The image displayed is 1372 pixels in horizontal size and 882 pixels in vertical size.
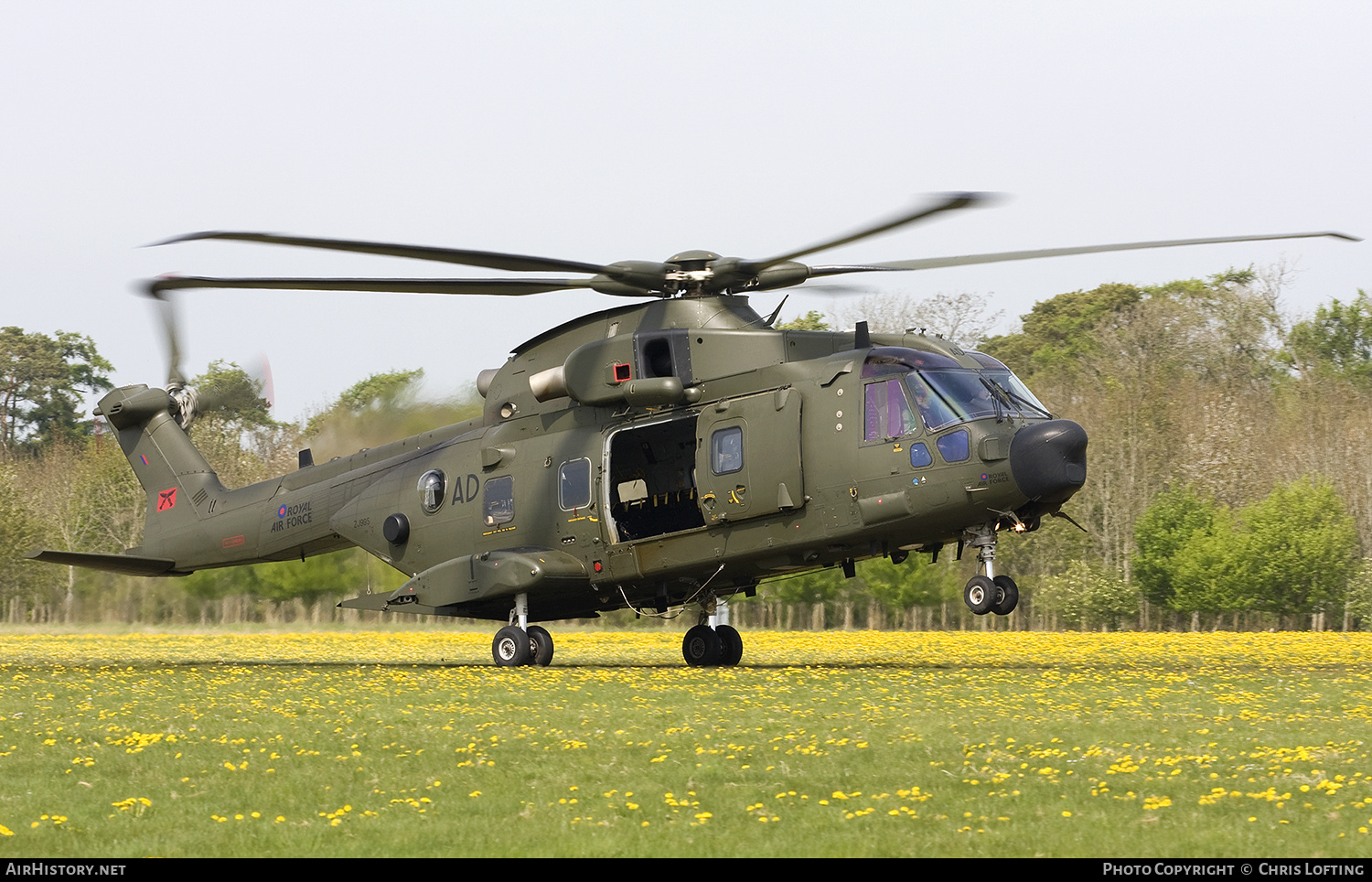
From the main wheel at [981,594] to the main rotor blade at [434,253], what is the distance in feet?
23.5

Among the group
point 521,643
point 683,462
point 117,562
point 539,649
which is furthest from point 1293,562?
point 117,562

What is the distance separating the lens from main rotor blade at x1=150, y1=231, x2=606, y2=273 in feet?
58.9

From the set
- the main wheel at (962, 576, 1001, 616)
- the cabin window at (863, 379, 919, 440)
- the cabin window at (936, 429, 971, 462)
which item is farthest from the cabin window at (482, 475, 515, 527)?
the main wheel at (962, 576, 1001, 616)

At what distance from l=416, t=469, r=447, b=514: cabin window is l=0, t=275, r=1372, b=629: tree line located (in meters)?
2.54

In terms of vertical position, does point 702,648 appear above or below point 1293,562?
below

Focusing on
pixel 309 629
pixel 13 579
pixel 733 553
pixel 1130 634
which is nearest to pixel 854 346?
pixel 733 553

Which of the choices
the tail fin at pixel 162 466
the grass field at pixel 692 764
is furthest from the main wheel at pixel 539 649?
the tail fin at pixel 162 466

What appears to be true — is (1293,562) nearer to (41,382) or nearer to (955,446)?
(955,446)

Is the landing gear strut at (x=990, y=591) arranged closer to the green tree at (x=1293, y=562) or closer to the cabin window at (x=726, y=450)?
the cabin window at (x=726, y=450)

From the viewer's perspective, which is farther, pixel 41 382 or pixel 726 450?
pixel 41 382

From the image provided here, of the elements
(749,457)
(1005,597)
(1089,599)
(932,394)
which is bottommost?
(1089,599)

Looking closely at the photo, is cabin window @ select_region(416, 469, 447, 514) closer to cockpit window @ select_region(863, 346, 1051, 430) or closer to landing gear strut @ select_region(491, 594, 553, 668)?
landing gear strut @ select_region(491, 594, 553, 668)

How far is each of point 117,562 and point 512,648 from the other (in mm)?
9082

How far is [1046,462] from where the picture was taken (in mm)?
19797
